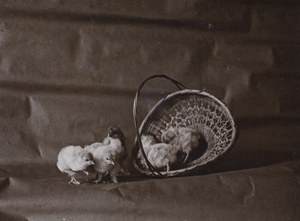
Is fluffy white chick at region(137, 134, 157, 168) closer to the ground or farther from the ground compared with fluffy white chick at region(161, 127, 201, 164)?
closer to the ground

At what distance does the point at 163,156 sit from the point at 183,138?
13 cm

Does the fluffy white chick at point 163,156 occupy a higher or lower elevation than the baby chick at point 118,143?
lower

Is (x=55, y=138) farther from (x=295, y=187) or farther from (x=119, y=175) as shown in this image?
(x=295, y=187)

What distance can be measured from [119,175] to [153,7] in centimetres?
81

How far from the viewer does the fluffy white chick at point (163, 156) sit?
1436 mm

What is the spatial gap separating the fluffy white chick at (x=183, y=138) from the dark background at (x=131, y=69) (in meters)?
0.16

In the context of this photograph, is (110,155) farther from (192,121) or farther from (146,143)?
(192,121)

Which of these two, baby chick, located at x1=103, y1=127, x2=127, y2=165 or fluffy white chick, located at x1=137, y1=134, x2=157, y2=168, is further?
fluffy white chick, located at x1=137, y1=134, x2=157, y2=168

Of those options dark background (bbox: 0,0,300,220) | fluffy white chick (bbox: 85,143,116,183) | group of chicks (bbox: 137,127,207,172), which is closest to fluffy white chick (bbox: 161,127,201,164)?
group of chicks (bbox: 137,127,207,172)

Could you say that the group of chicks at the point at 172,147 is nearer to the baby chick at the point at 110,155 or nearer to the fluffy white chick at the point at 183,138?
the fluffy white chick at the point at 183,138

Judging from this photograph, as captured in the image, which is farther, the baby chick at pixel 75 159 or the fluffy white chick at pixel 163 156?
the fluffy white chick at pixel 163 156

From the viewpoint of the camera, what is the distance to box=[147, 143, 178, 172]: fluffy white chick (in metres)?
1.44

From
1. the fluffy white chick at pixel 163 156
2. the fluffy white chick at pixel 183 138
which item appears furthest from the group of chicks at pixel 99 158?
the fluffy white chick at pixel 183 138

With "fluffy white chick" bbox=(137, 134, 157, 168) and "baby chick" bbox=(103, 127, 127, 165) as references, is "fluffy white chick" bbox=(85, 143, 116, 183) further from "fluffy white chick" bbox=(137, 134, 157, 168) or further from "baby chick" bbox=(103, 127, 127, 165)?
"fluffy white chick" bbox=(137, 134, 157, 168)
